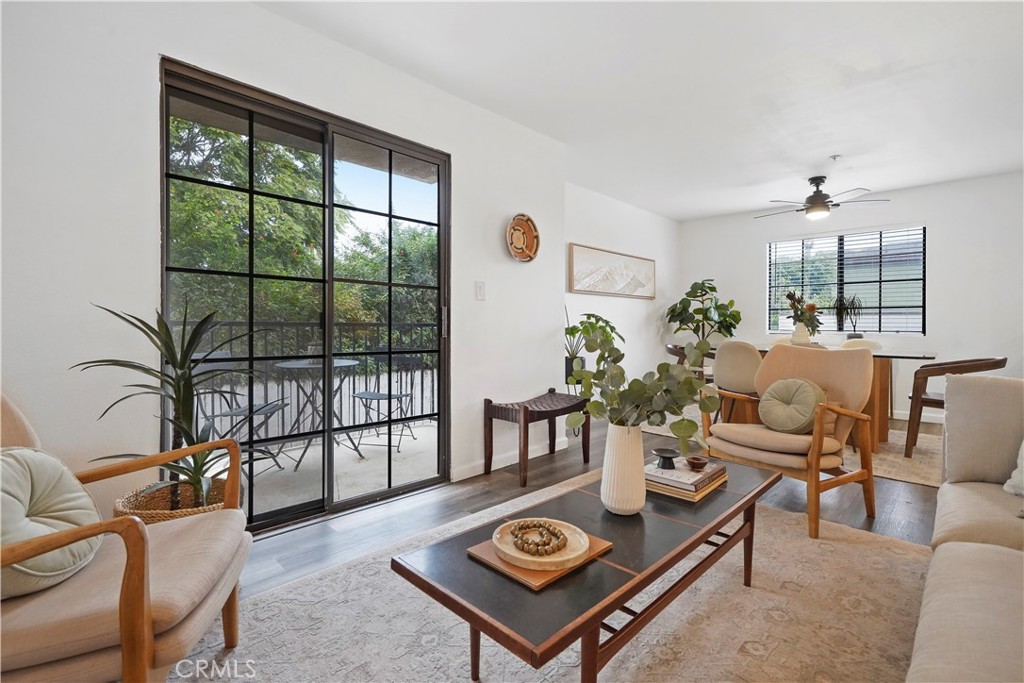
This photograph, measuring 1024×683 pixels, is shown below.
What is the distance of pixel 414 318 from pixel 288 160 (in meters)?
1.12

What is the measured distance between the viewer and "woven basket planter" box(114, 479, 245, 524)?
5.42ft

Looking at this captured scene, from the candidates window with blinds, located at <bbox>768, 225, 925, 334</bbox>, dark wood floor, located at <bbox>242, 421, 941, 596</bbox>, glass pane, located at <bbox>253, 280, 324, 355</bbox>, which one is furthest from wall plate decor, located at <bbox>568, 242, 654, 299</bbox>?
glass pane, located at <bbox>253, 280, 324, 355</bbox>

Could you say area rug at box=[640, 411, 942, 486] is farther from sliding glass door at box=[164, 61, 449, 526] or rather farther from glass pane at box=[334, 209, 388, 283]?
glass pane at box=[334, 209, 388, 283]

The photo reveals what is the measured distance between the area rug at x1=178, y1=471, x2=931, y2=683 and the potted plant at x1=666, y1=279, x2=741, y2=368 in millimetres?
4425

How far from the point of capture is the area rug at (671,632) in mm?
1457

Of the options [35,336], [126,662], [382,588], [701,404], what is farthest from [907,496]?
[35,336]

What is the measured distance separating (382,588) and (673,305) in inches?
228

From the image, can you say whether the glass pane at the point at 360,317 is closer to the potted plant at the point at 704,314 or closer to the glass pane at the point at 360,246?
the glass pane at the point at 360,246

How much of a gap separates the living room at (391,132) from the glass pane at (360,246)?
507 mm

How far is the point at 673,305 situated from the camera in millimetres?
6758

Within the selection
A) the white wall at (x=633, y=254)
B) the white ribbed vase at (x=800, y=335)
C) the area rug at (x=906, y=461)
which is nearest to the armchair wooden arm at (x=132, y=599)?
the area rug at (x=906, y=461)

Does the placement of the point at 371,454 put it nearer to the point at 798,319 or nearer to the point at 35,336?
the point at 35,336

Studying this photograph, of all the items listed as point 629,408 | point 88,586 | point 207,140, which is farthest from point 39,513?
point 207,140

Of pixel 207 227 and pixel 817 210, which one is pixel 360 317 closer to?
pixel 207 227
